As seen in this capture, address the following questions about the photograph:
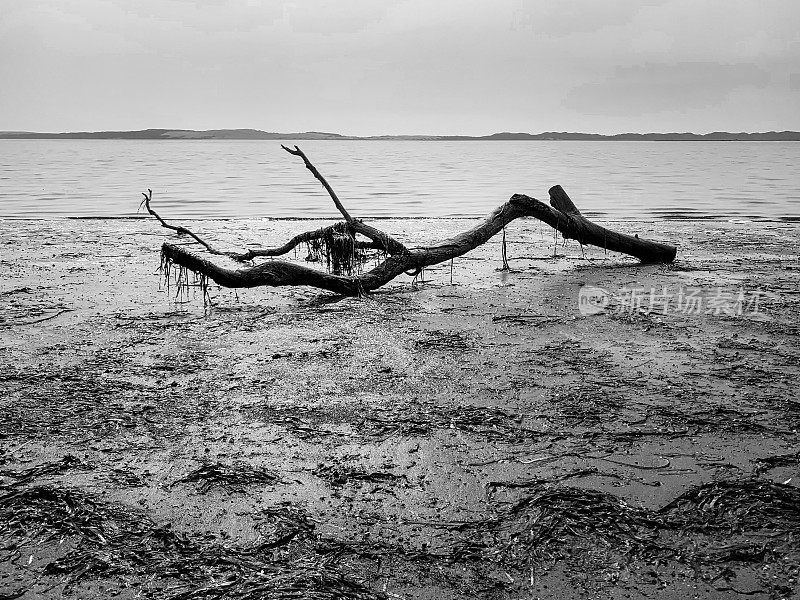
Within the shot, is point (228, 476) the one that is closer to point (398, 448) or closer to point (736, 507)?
point (398, 448)

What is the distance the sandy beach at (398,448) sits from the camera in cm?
252

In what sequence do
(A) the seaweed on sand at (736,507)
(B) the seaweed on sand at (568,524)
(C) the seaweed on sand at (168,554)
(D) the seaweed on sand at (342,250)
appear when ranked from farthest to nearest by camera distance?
(D) the seaweed on sand at (342,250), (A) the seaweed on sand at (736,507), (B) the seaweed on sand at (568,524), (C) the seaweed on sand at (168,554)

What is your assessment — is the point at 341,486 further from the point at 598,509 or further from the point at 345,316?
the point at 345,316

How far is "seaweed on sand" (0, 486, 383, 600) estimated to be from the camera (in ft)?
7.86

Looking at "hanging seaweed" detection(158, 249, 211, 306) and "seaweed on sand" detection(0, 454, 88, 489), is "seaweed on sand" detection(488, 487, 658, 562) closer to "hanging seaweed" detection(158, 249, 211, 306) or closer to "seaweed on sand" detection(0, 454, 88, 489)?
"seaweed on sand" detection(0, 454, 88, 489)

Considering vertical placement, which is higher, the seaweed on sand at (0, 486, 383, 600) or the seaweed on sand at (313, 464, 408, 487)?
the seaweed on sand at (313, 464, 408, 487)

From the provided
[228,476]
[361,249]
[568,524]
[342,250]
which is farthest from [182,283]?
[568,524]

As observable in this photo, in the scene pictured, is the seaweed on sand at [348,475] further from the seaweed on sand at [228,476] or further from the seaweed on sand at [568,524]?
the seaweed on sand at [568,524]

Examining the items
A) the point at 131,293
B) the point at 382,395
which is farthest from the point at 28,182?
the point at 382,395

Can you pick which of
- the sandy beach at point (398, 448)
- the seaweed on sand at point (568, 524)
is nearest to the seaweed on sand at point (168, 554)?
the sandy beach at point (398, 448)

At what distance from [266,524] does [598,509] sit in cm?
135

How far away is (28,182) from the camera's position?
90.1ft

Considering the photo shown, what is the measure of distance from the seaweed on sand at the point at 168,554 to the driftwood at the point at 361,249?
11.5 ft

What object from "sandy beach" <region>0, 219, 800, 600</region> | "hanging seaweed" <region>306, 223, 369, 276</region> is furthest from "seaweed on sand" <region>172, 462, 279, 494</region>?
"hanging seaweed" <region>306, 223, 369, 276</region>
